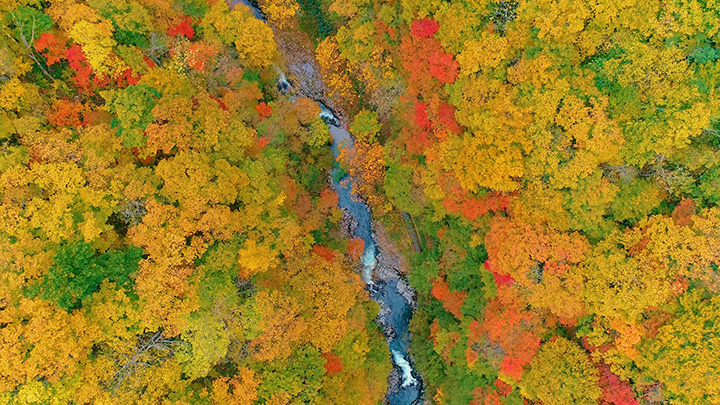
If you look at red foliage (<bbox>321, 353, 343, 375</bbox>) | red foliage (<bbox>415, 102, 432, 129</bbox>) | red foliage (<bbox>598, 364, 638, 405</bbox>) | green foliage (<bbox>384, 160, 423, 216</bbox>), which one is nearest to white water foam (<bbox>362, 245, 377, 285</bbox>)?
green foliage (<bbox>384, 160, 423, 216</bbox>)

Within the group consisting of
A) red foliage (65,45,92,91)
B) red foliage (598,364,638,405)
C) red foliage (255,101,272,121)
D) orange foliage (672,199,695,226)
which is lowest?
red foliage (65,45,92,91)

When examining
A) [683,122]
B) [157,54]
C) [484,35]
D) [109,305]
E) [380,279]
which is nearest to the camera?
[683,122]

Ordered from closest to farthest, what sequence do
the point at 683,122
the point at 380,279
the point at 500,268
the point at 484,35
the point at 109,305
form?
the point at 683,122, the point at 109,305, the point at 484,35, the point at 500,268, the point at 380,279

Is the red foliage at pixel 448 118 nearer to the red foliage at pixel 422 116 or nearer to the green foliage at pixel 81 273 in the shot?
the red foliage at pixel 422 116

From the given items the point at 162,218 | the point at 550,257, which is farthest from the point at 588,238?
the point at 162,218

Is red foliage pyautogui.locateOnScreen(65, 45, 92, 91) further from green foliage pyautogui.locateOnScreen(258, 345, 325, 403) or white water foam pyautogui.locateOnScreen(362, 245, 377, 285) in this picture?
white water foam pyautogui.locateOnScreen(362, 245, 377, 285)

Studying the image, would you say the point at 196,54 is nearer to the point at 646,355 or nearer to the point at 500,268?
the point at 500,268
